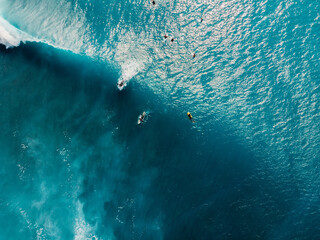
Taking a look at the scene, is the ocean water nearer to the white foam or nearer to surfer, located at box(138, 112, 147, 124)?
the white foam

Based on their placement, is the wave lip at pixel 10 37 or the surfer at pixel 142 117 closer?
the surfer at pixel 142 117

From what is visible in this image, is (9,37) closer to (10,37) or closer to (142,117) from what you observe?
(10,37)

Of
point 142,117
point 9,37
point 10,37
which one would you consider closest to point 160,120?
point 142,117

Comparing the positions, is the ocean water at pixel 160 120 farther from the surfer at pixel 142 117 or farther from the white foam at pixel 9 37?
the surfer at pixel 142 117

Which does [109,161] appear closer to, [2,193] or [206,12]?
[2,193]

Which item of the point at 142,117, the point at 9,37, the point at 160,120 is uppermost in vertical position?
the point at 9,37

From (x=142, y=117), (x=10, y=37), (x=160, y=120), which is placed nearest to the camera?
(x=160, y=120)

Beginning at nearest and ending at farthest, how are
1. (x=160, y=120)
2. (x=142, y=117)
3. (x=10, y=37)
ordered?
(x=160, y=120) → (x=142, y=117) → (x=10, y=37)

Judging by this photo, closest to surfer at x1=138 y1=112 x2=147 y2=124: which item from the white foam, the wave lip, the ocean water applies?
the ocean water

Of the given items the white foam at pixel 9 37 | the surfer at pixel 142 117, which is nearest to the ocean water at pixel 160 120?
the white foam at pixel 9 37

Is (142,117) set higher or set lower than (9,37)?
lower
